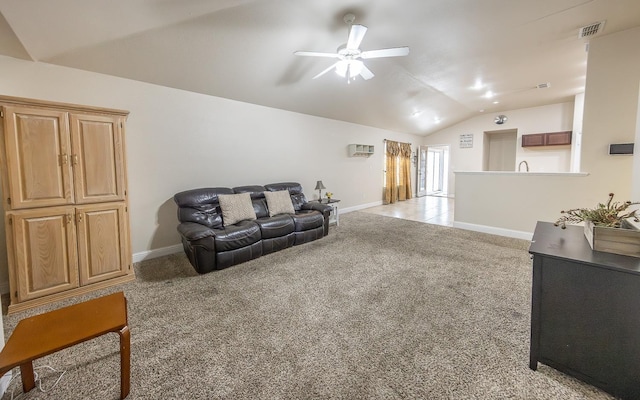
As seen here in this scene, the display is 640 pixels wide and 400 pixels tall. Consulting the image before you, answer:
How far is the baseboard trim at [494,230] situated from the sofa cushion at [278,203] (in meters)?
3.26

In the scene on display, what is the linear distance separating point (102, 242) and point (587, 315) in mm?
3926

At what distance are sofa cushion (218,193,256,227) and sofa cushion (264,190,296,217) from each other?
1.14 feet

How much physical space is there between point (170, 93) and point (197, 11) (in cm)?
148

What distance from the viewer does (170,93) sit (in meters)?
3.65

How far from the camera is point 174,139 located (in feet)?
12.3

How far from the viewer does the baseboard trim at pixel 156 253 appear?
354 centimetres

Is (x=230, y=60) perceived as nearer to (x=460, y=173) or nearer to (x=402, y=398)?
(x=402, y=398)

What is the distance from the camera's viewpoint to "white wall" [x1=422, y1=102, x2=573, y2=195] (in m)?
6.57

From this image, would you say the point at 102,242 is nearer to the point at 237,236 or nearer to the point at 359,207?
the point at 237,236

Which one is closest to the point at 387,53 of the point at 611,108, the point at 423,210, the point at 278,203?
the point at 278,203

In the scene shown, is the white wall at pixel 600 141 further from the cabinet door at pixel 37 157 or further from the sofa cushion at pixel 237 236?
the cabinet door at pixel 37 157

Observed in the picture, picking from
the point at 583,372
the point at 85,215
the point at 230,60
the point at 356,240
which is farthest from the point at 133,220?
the point at 583,372

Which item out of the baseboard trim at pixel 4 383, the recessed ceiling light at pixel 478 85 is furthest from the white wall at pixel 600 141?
the baseboard trim at pixel 4 383

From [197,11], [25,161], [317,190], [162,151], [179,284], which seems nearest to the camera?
[25,161]
